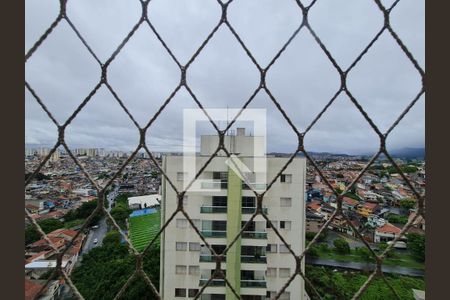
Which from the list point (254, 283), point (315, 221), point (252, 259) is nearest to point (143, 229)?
point (315, 221)

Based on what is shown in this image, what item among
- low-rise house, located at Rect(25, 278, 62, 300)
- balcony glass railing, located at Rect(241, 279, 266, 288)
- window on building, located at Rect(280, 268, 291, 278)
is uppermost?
low-rise house, located at Rect(25, 278, 62, 300)

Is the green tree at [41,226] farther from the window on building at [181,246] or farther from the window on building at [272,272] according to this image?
the window on building at [272,272]

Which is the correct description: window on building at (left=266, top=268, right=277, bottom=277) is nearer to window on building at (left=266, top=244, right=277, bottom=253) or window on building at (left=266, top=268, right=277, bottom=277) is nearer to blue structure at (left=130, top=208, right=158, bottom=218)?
window on building at (left=266, top=244, right=277, bottom=253)

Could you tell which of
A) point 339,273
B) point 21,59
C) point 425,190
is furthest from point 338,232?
point 21,59

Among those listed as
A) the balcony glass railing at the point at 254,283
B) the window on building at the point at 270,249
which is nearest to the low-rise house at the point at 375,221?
the window on building at the point at 270,249

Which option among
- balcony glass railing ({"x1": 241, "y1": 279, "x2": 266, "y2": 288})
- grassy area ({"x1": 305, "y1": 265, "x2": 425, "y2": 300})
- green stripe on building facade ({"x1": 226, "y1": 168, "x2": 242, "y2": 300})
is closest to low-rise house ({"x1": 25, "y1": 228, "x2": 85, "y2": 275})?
grassy area ({"x1": 305, "y1": 265, "x2": 425, "y2": 300})

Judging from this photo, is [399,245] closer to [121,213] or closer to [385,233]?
[385,233]

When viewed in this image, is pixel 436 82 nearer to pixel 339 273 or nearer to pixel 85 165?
pixel 339 273
